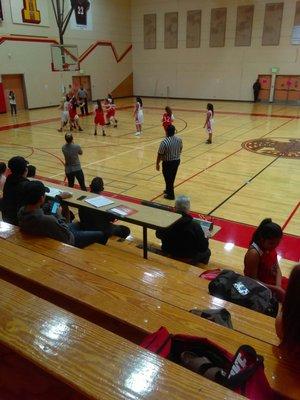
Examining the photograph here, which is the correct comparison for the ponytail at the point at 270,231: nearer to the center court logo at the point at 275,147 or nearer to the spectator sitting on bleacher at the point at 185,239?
the spectator sitting on bleacher at the point at 185,239

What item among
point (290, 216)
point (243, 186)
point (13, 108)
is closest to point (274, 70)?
point (13, 108)

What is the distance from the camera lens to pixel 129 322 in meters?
2.12

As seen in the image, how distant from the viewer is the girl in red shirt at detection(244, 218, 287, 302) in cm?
320

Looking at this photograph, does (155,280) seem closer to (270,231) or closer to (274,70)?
(270,231)

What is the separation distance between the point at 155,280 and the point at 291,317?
1.38m

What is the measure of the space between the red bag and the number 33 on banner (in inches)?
853

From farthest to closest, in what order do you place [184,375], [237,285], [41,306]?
[237,285], [41,306], [184,375]

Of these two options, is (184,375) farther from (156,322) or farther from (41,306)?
(41,306)

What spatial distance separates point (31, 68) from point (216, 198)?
57.0ft

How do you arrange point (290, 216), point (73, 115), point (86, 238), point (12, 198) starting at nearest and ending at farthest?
point (86, 238) < point (12, 198) < point (290, 216) < point (73, 115)

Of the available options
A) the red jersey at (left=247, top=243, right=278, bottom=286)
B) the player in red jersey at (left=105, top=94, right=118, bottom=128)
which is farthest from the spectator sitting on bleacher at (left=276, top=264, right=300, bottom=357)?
the player in red jersey at (left=105, top=94, right=118, bottom=128)

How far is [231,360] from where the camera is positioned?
1.66 m

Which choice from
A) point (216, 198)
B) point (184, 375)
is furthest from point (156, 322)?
point (216, 198)

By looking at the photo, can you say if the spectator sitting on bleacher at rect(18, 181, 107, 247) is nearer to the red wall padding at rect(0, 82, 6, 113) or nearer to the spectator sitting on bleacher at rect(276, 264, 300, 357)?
the spectator sitting on bleacher at rect(276, 264, 300, 357)
